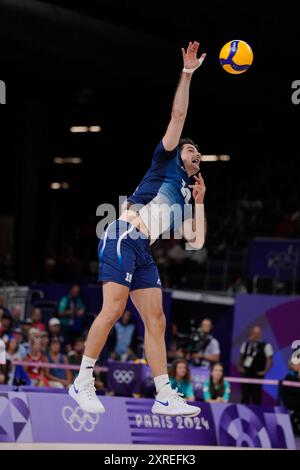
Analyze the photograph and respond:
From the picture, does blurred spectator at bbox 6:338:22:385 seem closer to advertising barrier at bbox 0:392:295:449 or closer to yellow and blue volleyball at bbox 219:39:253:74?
advertising barrier at bbox 0:392:295:449

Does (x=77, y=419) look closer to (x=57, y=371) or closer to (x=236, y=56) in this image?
(x=57, y=371)

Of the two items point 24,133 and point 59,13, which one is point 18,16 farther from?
point 24,133

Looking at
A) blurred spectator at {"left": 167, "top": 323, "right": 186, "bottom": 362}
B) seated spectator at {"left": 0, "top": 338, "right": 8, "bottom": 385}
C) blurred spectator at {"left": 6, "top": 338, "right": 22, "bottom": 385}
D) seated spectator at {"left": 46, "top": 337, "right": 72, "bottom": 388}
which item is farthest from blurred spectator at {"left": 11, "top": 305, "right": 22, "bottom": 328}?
blurred spectator at {"left": 167, "top": 323, "right": 186, "bottom": 362}

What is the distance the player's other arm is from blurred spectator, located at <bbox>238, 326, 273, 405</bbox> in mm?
9356

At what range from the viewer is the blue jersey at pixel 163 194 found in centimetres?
872

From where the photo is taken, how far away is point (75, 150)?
39469 millimetres

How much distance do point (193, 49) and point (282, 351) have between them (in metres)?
11.9

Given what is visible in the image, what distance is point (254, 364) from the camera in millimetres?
18016

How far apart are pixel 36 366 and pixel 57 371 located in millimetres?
693

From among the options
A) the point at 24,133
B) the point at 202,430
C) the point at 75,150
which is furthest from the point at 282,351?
the point at 75,150

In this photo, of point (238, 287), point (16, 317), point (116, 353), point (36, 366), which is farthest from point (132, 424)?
point (238, 287)

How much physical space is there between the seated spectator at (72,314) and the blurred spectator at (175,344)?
80.6 inches

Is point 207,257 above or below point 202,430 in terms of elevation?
above
